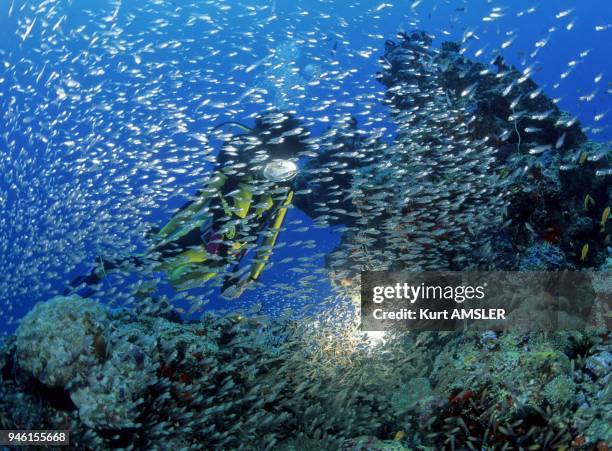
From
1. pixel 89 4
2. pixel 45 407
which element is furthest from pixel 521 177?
pixel 89 4

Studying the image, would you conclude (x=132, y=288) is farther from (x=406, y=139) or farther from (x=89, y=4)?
(x=89, y=4)

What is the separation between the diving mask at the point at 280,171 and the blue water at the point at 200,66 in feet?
4.67

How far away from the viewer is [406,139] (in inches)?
393

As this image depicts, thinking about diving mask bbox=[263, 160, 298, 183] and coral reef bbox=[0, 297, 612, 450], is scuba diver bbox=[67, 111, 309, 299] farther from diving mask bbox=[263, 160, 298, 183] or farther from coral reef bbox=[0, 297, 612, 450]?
coral reef bbox=[0, 297, 612, 450]

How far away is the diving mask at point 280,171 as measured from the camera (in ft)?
32.4

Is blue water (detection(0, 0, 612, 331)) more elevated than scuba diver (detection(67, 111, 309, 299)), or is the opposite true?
blue water (detection(0, 0, 612, 331))

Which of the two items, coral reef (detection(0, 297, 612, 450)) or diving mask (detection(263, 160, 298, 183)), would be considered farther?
diving mask (detection(263, 160, 298, 183))
